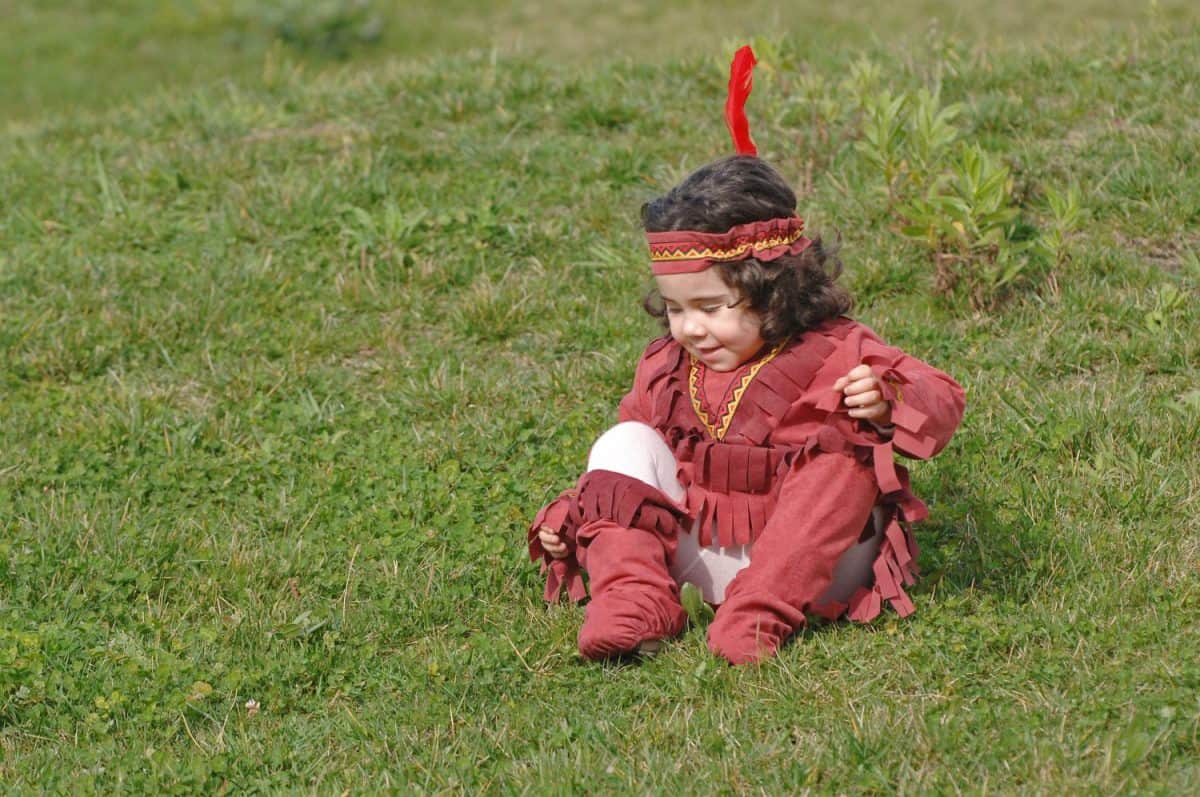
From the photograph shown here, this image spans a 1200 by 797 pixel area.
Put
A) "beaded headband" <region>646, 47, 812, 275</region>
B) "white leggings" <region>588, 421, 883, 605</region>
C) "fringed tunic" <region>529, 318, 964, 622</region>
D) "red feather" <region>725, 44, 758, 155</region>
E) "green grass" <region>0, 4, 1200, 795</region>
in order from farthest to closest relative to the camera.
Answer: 1. "red feather" <region>725, 44, 758, 155</region>
2. "white leggings" <region>588, 421, 883, 605</region>
3. "beaded headband" <region>646, 47, 812, 275</region>
4. "fringed tunic" <region>529, 318, 964, 622</region>
5. "green grass" <region>0, 4, 1200, 795</region>

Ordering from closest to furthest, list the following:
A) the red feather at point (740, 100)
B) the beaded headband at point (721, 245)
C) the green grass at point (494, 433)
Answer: the green grass at point (494, 433)
the beaded headband at point (721, 245)
the red feather at point (740, 100)

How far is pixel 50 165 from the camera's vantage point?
299 inches

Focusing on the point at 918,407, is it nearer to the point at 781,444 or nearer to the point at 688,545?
the point at 781,444

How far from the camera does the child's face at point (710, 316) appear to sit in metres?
4.10

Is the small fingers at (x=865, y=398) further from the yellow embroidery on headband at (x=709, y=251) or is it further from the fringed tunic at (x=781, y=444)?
the yellow embroidery on headband at (x=709, y=251)

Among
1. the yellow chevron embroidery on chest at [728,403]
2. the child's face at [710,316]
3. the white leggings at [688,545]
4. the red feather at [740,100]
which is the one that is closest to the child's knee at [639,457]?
the white leggings at [688,545]

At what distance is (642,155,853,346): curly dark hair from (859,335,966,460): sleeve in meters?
0.31

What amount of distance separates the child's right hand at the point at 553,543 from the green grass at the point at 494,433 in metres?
0.16

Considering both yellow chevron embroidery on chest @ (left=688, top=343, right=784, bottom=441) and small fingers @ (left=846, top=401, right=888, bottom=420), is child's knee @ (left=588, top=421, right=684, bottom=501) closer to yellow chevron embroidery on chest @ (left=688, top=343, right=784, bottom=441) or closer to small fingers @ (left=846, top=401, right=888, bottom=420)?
yellow chevron embroidery on chest @ (left=688, top=343, right=784, bottom=441)

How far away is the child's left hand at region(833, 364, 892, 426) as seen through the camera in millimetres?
3814

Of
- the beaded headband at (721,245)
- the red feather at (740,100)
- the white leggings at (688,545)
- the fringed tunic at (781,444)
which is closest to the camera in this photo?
the fringed tunic at (781,444)

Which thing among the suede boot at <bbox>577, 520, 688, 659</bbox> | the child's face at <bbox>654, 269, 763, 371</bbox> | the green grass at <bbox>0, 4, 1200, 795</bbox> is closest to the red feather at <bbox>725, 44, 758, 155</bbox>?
the child's face at <bbox>654, 269, 763, 371</bbox>

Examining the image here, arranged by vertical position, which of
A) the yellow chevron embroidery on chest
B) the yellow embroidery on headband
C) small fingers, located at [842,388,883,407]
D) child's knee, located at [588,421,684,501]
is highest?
the yellow embroidery on headband

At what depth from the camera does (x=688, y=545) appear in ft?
14.0
